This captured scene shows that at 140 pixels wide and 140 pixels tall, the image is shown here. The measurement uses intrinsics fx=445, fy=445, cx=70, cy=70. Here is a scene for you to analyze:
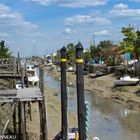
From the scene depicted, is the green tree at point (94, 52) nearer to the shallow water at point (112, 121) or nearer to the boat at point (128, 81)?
the boat at point (128, 81)

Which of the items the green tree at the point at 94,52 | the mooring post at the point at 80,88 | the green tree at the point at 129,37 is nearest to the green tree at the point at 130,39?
the green tree at the point at 129,37

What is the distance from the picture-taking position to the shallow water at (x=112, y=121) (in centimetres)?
2753

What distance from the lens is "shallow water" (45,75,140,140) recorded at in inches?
1084

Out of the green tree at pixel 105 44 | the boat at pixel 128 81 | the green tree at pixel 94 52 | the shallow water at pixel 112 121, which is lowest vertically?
the shallow water at pixel 112 121

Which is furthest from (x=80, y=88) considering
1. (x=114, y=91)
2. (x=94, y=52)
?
(x=94, y=52)

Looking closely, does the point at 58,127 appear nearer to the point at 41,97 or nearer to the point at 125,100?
the point at 41,97

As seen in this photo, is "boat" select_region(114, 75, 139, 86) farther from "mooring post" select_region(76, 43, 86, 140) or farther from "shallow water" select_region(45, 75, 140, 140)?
"mooring post" select_region(76, 43, 86, 140)

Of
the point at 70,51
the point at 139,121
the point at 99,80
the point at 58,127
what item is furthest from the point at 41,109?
the point at 70,51

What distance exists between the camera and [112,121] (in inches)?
1316

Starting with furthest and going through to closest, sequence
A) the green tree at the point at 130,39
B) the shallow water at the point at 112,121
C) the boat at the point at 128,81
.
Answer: the green tree at the point at 130,39 → the boat at the point at 128,81 → the shallow water at the point at 112,121

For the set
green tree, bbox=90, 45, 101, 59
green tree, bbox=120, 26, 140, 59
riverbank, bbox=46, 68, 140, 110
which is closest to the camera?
riverbank, bbox=46, 68, 140, 110

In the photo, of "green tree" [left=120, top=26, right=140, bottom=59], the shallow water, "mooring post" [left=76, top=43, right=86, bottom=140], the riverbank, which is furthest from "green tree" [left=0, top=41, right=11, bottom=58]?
"mooring post" [left=76, top=43, right=86, bottom=140]

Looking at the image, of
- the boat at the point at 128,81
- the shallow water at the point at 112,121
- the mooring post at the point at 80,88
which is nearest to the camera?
the mooring post at the point at 80,88

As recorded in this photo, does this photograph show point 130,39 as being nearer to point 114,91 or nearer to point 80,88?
point 114,91
